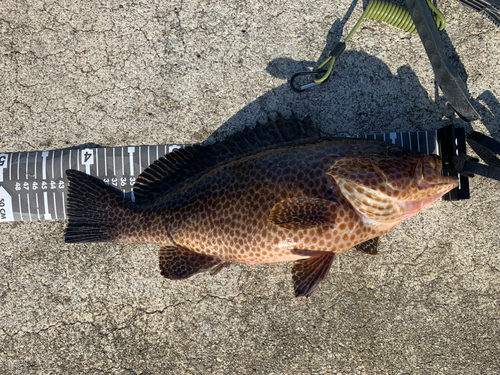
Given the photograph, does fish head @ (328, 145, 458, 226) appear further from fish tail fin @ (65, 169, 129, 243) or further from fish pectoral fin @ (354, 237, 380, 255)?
fish tail fin @ (65, 169, 129, 243)

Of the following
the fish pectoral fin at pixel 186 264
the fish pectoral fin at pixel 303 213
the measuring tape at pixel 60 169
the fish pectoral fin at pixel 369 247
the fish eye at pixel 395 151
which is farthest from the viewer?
A: the measuring tape at pixel 60 169

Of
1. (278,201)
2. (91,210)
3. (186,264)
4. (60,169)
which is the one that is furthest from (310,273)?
(60,169)

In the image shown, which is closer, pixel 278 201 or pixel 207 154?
pixel 278 201

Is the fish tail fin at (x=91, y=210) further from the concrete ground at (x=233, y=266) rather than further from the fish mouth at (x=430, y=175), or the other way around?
the fish mouth at (x=430, y=175)

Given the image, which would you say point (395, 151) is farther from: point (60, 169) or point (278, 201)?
point (60, 169)

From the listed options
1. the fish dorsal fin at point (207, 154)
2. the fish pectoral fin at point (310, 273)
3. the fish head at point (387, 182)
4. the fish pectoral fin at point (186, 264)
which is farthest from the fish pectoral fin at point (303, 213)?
the fish pectoral fin at point (186, 264)
